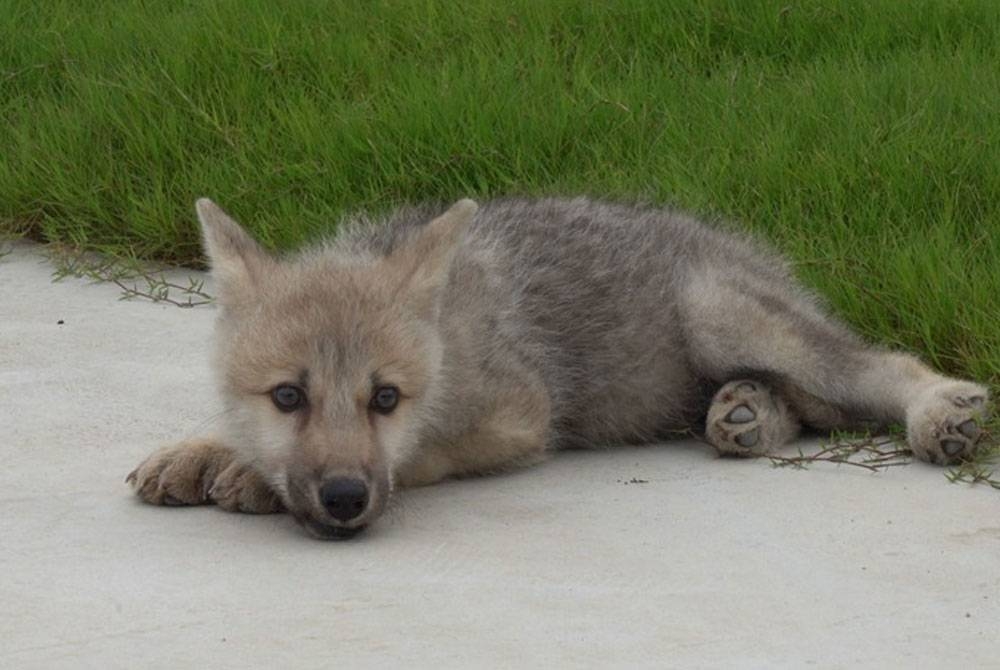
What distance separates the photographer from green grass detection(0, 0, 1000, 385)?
21.1ft

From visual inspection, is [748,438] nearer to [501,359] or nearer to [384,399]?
[501,359]

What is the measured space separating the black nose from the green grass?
88.5 inches

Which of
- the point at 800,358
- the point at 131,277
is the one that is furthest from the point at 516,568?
the point at 131,277

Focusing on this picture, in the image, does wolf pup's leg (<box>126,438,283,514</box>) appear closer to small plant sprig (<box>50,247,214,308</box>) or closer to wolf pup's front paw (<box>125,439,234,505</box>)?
wolf pup's front paw (<box>125,439,234,505</box>)

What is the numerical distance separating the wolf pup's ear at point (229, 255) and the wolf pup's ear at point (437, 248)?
16.2 inches

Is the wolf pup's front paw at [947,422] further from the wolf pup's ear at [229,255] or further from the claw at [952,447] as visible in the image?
the wolf pup's ear at [229,255]

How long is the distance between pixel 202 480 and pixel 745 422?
156cm

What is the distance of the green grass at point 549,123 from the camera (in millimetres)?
6418

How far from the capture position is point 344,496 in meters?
4.30

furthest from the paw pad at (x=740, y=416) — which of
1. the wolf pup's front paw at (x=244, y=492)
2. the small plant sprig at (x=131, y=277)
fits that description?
the small plant sprig at (x=131, y=277)

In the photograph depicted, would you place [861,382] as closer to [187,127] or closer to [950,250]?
[950,250]

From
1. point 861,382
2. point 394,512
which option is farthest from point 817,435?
point 394,512

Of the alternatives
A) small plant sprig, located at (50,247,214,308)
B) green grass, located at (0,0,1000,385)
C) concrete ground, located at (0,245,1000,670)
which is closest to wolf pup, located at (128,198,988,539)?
concrete ground, located at (0,245,1000,670)

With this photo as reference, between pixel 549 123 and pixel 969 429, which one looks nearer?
pixel 969 429
